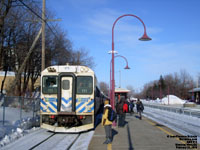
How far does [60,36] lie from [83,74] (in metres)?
19.2

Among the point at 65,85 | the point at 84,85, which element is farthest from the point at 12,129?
the point at 84,85

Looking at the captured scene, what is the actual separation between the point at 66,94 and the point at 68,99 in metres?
0.28

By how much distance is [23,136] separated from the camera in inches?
477

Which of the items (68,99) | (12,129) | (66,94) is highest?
(66,94)

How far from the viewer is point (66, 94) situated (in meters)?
13.6

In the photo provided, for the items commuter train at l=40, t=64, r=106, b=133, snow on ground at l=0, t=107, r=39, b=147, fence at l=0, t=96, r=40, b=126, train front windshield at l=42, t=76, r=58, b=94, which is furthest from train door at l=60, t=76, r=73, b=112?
fence at l=0, t=96, r=40, b=126

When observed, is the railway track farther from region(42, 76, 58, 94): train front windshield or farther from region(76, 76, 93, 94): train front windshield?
region(76, 76, 93, 94): train front windshield

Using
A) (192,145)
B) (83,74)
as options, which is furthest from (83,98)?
(192,145)

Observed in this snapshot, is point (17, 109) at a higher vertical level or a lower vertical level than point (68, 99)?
lower

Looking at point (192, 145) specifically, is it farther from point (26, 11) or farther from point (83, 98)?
point (26, 11)

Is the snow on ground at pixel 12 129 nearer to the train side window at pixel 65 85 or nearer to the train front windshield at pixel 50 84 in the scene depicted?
the train front windshield at pixel 50 84

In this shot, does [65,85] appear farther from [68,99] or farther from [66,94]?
[68,99]

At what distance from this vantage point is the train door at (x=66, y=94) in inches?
531

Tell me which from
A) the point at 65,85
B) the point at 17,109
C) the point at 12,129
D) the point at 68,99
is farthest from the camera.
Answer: the point at 17,109
